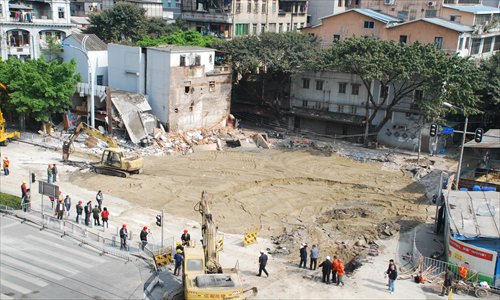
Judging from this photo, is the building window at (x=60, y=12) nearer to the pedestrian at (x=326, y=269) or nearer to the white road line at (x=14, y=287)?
the white road line at (x=14, y=287)

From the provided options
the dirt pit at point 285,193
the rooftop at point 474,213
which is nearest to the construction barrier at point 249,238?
the dirt pit at point 285,193

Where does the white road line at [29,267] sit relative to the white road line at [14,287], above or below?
above

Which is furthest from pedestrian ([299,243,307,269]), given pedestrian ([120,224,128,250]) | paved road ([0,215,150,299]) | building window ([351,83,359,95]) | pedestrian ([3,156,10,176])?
building window ([351,83,359,95])

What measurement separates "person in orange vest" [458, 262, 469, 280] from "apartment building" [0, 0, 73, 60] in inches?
2050

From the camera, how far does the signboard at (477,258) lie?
2458 centimetres

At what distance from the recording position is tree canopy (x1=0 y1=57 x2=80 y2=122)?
151 feet

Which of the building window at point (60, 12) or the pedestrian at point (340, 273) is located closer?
the pedestrian at point (340, 273)

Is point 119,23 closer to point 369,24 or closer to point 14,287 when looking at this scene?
point 369,24

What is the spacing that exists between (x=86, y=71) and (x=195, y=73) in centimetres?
1273

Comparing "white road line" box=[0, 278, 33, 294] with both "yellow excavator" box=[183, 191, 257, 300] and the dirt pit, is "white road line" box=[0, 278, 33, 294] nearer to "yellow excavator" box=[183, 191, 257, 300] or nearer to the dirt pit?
"yellow excavator" box=[183, 191, 257, 300]

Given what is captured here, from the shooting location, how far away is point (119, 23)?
75062 mm

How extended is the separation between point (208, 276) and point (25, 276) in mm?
8799

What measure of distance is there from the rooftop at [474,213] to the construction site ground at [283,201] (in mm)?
3534

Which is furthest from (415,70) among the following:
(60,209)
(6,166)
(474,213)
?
(6,166)
